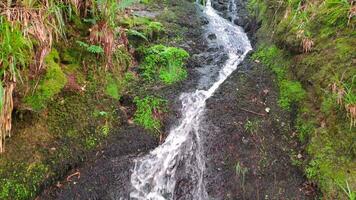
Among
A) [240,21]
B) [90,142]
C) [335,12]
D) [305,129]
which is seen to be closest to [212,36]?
[240,21]

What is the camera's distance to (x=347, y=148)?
13.1 ft

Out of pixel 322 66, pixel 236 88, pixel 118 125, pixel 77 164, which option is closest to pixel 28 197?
pixel 77 164

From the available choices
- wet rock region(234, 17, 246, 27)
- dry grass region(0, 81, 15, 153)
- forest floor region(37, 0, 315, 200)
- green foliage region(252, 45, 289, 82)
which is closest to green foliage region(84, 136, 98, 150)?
forest floor region(37, 0, 315, 200)

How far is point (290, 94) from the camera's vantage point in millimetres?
5305

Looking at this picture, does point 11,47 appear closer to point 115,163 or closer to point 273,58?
point 115,163

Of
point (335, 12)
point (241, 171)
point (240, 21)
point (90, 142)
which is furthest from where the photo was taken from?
point (240, 21)

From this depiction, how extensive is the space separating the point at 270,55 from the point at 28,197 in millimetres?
4922

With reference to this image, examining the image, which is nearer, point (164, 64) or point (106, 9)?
point (106, 9)

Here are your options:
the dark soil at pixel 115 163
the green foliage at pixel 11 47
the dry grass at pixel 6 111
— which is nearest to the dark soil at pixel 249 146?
the dark soil at pixel 115 163

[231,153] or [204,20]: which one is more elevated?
[204,20]

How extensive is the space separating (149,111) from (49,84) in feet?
5.04

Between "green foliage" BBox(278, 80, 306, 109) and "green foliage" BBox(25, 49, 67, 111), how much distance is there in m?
3.46

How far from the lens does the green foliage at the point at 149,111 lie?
16.0 feet

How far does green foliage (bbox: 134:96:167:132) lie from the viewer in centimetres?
489
